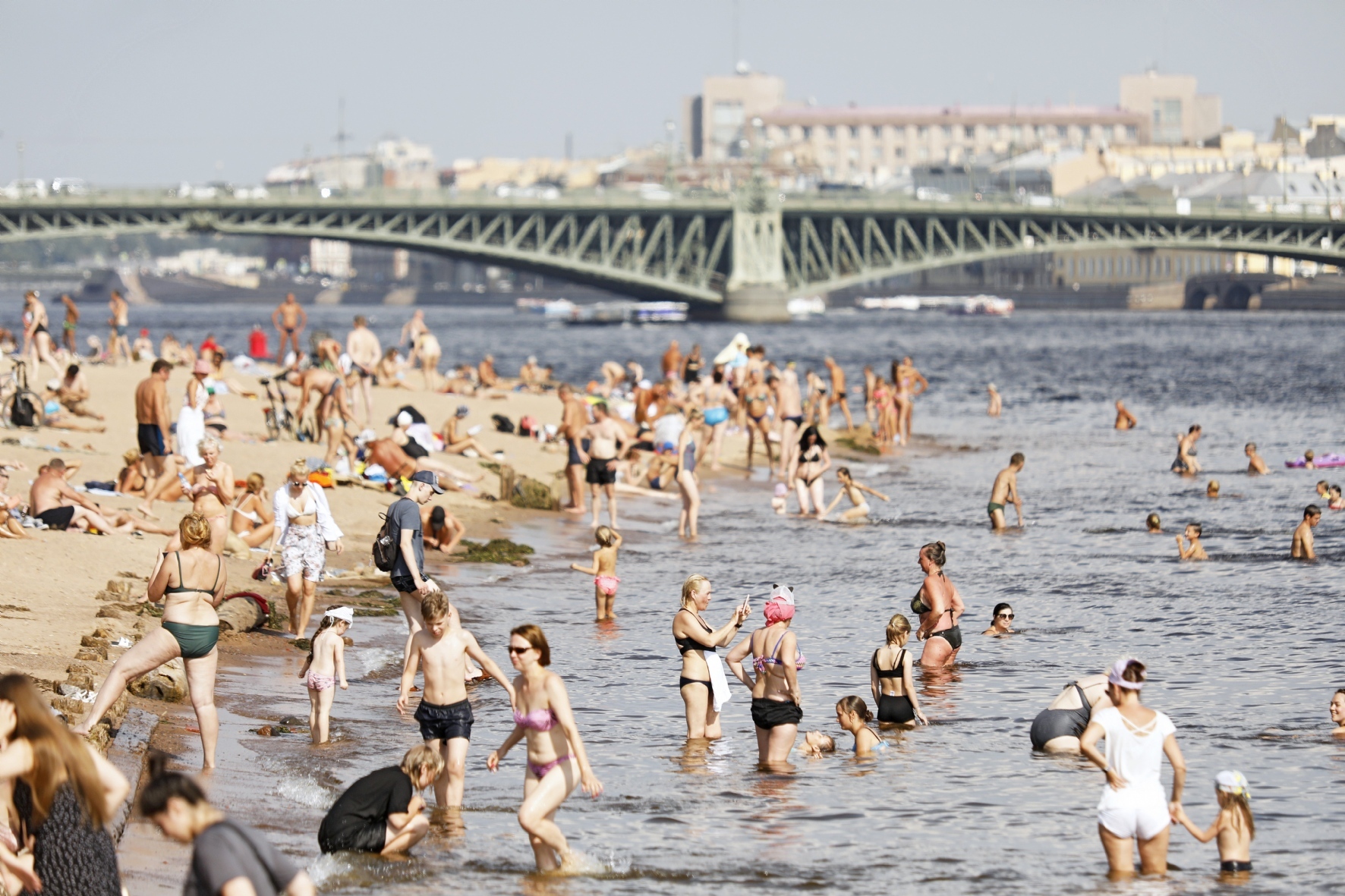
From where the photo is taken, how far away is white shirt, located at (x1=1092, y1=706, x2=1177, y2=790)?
9.66 metres

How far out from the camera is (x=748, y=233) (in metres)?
111

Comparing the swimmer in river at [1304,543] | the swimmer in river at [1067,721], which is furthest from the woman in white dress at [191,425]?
the swimmer in river at [1304,543]

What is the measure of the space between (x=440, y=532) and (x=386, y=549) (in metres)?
8.17

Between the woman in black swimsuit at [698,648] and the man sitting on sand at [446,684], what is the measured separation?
187 centimetres

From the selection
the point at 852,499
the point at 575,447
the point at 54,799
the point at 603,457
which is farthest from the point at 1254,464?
the point at 54,799

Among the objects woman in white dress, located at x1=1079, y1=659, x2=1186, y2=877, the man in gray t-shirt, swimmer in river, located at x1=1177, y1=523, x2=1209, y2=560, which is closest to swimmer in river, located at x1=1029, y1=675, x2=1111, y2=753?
woman in white dress, located at x1=1079, y1=659, x2=1186, y2=877

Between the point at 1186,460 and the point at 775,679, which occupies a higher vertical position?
the point at 1186,460

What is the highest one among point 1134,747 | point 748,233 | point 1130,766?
point 748,233

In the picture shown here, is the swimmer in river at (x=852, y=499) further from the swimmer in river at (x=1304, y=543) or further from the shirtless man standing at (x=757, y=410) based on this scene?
the swimmer in river at (x=1304, y=543)

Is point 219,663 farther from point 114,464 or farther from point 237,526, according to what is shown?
point 114,464

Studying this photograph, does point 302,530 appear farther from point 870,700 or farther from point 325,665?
point 870,700

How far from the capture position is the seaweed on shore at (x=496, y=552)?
21562 mm

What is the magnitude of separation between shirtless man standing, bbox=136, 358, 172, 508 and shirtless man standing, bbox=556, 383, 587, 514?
6.23 m

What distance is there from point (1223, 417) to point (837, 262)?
65761mm
